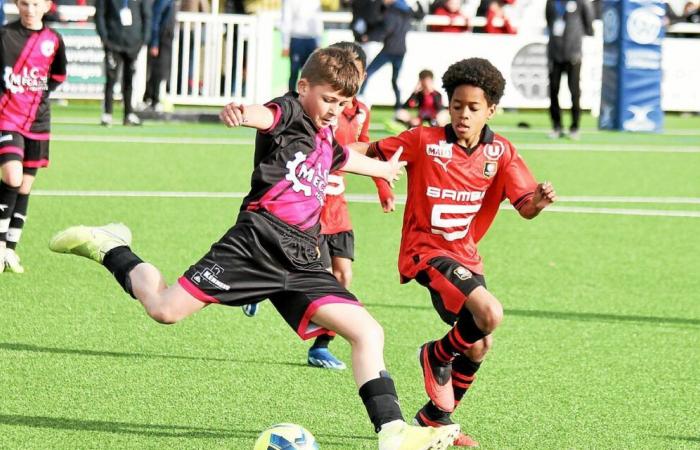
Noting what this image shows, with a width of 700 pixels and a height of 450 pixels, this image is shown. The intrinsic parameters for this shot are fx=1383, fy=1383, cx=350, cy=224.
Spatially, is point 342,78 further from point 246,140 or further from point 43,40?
point 246,140

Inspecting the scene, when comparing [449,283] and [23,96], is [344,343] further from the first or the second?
[23,96]

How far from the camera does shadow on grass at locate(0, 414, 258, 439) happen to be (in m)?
6.10

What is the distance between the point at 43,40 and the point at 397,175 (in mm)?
4413

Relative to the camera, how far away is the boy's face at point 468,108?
6.46 meters

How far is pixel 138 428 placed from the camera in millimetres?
6168

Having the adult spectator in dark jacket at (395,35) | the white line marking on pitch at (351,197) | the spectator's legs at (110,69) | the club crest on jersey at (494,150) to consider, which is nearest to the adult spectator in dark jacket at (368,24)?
the adult spectator in dark jacket at (395,35)

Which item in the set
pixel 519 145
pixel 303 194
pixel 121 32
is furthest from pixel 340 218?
pixel 121 32

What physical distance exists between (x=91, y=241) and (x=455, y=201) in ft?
5.66

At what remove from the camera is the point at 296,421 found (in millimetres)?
6410

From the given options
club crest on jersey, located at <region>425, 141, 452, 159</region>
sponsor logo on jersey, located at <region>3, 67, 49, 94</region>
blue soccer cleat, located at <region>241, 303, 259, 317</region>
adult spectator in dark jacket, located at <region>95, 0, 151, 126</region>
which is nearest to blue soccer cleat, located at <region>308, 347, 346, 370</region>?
blue soccer cleat, located at <region>241, 303, 259, 317</region>

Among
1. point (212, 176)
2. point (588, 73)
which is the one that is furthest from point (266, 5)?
point (212, 176)

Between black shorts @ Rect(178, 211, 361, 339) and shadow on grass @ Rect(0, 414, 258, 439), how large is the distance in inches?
25.8

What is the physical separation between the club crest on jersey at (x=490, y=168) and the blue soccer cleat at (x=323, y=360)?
1.61 meters

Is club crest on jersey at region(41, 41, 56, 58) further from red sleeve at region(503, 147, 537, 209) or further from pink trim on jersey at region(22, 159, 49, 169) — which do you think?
red sleeve at region(503, 147, 537, 209)
